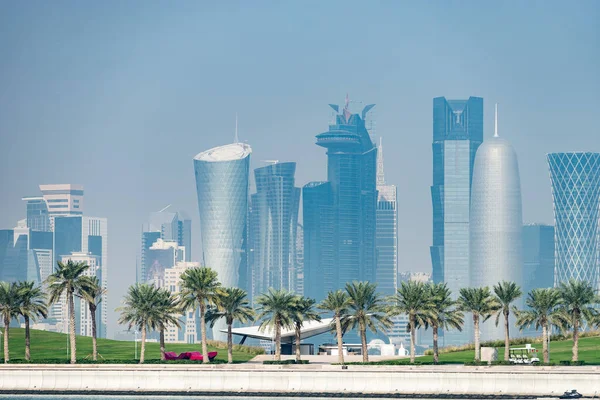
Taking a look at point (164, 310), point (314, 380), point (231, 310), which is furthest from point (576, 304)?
point (164, 310)

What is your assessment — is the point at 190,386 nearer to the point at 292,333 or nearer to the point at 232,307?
the point at 232,307

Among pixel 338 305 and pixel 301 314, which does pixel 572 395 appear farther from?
pixel 301 314

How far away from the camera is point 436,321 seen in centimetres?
13050

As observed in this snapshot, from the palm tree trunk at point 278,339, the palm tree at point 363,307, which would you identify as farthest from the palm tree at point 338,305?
the palm tree trunk at point 278,339

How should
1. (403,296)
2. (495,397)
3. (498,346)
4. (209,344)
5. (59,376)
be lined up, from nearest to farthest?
1. (495,397)
2. (59,376)
3. (403,296)
4. (498,346)
5. (209,344)

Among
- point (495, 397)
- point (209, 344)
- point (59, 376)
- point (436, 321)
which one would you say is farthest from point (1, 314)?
point (495, 397)

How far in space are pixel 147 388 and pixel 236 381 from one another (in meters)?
8.82

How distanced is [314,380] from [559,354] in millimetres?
34944

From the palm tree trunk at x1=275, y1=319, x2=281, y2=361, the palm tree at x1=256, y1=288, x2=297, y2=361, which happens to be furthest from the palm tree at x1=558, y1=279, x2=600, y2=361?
the palm tree trunk at x1=275, y1=319, x2=281, y2=361

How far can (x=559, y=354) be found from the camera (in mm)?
135375

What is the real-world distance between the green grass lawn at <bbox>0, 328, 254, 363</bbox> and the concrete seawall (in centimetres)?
1279

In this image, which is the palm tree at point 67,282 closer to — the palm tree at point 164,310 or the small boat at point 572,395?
the palm tree at point 164,310

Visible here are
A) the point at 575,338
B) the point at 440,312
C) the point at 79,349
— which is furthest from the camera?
the point at 79,349

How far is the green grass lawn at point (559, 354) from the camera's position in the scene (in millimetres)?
130375
